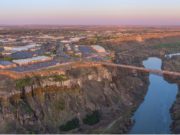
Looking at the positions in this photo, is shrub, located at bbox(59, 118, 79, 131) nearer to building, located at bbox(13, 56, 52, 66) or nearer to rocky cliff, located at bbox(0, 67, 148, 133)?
rocky cliff, located at bbox(0, 67, 148, 133)

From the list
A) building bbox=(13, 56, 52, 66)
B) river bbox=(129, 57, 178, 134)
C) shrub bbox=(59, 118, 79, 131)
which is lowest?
river bbox=(129, 57, 178, 134)

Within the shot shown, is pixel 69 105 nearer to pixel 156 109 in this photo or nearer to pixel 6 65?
pixel 156 109

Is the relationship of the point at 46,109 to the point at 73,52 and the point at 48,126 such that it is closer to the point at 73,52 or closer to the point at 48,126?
the point at 48,126

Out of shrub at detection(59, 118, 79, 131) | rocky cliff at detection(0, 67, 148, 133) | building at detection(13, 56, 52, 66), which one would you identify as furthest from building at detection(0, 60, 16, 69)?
shrub at detection(59, 118, 79, 131)

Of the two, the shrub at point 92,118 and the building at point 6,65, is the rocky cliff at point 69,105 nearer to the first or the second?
the shrub at point 92,118

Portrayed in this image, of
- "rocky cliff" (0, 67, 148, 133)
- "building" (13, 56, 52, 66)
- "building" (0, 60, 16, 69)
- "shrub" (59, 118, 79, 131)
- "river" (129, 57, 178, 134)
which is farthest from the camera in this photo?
"building" (13, 56, 52, 66)

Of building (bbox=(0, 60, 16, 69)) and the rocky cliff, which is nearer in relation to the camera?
the rocky cliff

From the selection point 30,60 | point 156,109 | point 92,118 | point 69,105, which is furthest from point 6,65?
point 156,109
